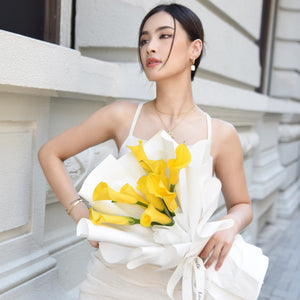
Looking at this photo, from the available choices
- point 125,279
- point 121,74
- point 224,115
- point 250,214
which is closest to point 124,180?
point 125,279

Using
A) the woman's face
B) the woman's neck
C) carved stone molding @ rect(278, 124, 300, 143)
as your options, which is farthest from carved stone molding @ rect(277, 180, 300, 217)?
the woman's face

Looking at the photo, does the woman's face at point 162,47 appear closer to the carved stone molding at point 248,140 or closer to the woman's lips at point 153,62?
the woman's lips at point 153,62

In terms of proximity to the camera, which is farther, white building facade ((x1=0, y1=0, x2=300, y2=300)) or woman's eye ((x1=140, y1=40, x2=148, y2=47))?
white building facade ((x1=0, y1=0, x2=300, y2=300))

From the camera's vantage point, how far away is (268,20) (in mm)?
6066

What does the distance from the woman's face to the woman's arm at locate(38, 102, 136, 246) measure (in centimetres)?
21

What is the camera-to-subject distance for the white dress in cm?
129

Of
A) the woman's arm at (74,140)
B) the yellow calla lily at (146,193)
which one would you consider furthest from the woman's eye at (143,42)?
the yellow calla lily at (146,193)

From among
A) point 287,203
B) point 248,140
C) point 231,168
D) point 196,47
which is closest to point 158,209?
point 231,168

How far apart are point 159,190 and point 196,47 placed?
2.44 ft

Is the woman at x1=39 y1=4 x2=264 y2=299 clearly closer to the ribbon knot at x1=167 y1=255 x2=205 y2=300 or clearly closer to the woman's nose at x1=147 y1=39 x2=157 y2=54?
the woman's nose at x1=147 y1=39 x2=157 y2=54

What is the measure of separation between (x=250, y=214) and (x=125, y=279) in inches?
21.0

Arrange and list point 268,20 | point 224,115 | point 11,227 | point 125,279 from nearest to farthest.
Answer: point 125,279
point 11,227
point 224,115
point 268,20

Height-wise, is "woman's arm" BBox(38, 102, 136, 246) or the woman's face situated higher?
the woman's face

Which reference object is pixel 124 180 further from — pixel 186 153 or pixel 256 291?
pixel 256 291
